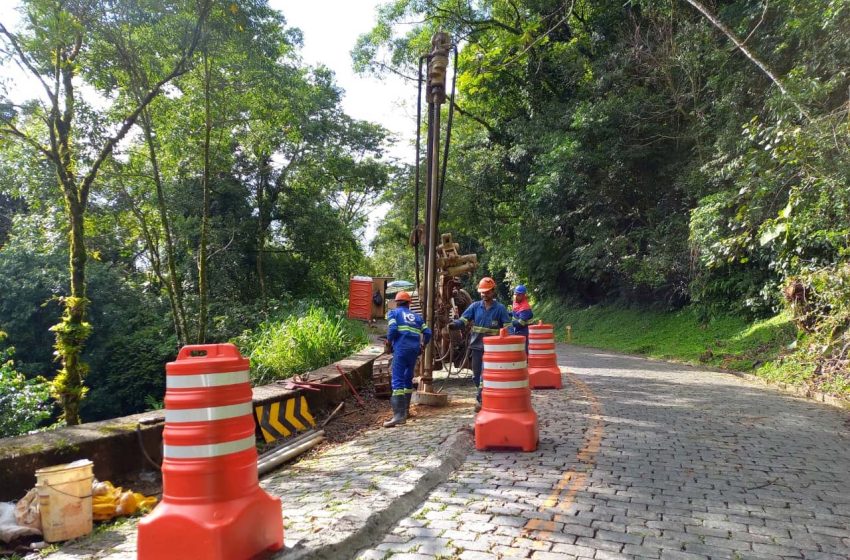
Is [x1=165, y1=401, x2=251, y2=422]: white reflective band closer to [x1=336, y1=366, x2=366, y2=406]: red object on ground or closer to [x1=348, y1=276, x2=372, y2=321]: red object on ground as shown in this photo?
[x1=336, y1=366, x2=366, y2=406]: red object on ground

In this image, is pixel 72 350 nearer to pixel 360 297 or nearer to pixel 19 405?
pixel 19 405

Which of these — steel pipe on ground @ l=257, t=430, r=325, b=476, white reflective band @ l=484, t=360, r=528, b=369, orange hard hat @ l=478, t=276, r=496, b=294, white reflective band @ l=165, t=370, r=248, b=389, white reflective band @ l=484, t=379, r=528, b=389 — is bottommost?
steel pipe on ground @ l=257, t=430, r=325, b=476

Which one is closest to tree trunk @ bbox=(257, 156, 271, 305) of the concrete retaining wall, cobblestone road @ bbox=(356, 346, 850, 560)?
the concrete retaining wall

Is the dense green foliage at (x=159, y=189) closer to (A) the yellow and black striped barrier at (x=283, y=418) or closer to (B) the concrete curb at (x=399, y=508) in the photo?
(A) the yellow and black striped barrier at (x=283, y=418)

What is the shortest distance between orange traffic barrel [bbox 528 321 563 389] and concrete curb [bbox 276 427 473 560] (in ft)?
15.3

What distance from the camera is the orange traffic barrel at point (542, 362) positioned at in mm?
11125

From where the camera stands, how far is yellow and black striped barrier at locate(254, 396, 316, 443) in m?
7.91

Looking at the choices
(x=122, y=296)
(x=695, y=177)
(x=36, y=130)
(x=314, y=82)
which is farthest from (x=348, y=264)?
(x=36, y=130)

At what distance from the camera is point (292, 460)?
714 cm

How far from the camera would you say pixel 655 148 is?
20.9m

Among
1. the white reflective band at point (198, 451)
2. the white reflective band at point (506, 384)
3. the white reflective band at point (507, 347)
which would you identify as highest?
the white reflective band at point (507, 347)

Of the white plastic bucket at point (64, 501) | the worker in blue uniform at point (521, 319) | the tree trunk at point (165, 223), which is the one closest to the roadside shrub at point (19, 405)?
the tree trunk at point (165, 223)

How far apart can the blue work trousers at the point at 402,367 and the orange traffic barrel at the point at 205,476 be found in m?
4.79

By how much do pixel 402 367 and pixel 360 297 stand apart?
2418 cm
